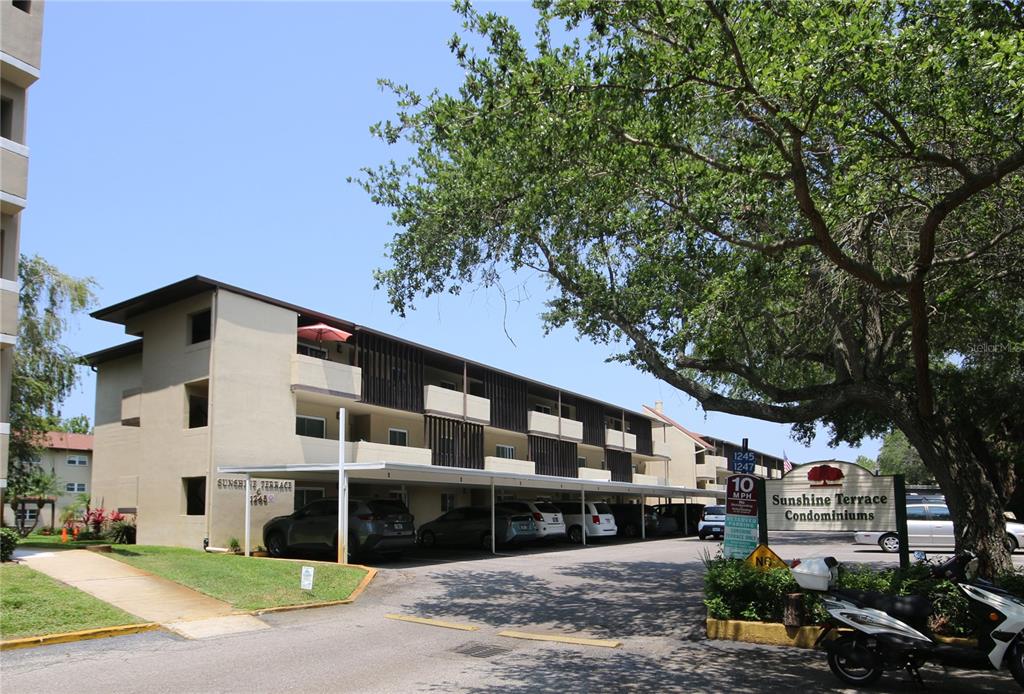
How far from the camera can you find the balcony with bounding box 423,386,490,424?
30.0 meters

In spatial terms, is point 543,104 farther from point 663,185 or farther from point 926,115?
point 926,115

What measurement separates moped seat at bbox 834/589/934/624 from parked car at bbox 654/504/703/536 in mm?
30757

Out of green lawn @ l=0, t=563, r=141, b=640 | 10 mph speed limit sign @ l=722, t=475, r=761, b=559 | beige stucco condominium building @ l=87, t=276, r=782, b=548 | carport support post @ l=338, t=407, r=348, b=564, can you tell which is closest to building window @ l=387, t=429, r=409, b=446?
beige stucco condominium building @ l=87, t=276, r=782, b=548

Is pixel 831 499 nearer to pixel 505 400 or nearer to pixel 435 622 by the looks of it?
pixel 435 622

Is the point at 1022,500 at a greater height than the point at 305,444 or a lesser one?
lesser

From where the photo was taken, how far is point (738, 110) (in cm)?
985

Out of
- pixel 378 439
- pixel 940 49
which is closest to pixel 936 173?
pixel 940 49

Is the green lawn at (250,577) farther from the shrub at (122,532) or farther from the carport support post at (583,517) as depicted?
the carport support post at (583,517)

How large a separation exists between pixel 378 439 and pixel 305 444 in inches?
158

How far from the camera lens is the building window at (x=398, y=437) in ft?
98.6

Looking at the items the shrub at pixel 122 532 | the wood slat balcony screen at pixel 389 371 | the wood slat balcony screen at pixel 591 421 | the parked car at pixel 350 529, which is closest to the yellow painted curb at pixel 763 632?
the parked car at pixel 350 529

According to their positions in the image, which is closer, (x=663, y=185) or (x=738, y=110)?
(x=738, y=110)

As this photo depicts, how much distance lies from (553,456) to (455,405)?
9027 millimetres

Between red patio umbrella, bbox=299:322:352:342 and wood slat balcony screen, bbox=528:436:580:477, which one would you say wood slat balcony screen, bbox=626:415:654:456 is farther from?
red patio umbrella, bbox=299:322:352:342
